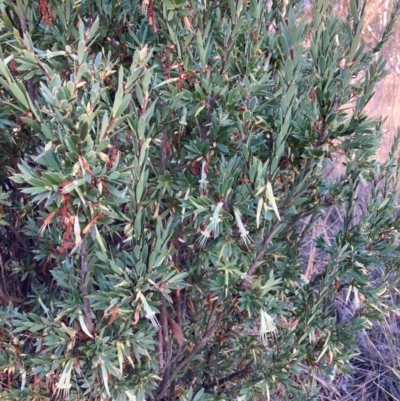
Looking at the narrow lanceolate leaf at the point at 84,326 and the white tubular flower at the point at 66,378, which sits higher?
the narrow lanceolate leaf at the point at 84,326

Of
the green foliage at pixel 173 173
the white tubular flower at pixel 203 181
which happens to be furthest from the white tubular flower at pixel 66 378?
the white tubular flower at pixel 203 181

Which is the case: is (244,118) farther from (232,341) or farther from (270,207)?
(232,341)

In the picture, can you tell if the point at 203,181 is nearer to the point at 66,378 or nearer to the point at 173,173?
the point at 173,173

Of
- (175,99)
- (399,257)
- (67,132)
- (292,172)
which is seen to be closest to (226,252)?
(292,172)

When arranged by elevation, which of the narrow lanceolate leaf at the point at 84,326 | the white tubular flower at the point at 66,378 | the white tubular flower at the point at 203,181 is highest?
the white tubular flower at the point at 203,181

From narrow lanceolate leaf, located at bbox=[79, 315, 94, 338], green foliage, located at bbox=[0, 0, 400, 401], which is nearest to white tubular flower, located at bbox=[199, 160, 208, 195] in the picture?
green foliage, located at bbox=[0, 0, 400, 401]

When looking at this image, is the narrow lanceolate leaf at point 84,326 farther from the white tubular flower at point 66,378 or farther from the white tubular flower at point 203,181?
the white tubular flower at point 203,181

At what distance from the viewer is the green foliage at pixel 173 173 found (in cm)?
83

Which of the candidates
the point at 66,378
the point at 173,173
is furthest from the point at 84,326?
the point at 173,173

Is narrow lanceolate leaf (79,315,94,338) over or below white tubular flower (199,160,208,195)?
below

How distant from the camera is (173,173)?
3.59 feet

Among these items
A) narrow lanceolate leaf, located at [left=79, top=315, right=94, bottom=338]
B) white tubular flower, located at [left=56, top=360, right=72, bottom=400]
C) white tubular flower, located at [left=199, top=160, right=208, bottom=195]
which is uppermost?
white tubular flower, located at [left=199, top=160, right=208, bottom=195]

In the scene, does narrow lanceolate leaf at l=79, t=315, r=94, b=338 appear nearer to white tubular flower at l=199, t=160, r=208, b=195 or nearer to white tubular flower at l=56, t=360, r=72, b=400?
white tubular flower at l=56, t=360, r=72, b=400

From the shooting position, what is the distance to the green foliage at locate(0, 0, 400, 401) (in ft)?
2.73
